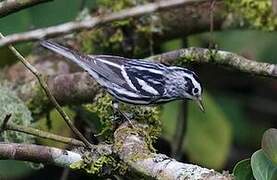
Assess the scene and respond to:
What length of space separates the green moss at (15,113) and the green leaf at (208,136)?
1.39 m

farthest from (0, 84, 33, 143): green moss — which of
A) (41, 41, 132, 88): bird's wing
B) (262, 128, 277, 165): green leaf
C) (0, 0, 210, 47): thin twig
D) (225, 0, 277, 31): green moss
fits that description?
(0, 0, 210, 47): thin twig

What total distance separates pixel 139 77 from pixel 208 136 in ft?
4.27

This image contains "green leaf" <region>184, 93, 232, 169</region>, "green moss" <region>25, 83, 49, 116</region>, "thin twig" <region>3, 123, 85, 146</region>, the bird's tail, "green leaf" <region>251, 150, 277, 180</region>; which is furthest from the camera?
"green leaf" <region>184, 93, 232, 169</region>

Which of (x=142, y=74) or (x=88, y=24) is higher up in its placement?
(x=88, y=24)

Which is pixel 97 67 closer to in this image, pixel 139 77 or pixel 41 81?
pixel 139 77

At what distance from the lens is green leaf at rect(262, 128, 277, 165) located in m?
2.68

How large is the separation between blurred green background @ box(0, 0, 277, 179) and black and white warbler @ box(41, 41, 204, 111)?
0.71 m

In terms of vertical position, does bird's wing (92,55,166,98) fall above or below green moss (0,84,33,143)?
above

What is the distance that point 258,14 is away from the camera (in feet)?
15.8

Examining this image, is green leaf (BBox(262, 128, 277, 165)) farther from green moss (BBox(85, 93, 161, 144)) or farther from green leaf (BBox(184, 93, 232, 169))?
green leaf (BBox(184, 93, 232, 169))

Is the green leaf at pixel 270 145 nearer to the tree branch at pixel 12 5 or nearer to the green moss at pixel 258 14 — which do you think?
the tree branch at pixel 12 5

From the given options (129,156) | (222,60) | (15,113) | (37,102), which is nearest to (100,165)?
(129,156)

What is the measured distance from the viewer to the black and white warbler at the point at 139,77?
392 cm

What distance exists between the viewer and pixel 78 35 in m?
4.92
